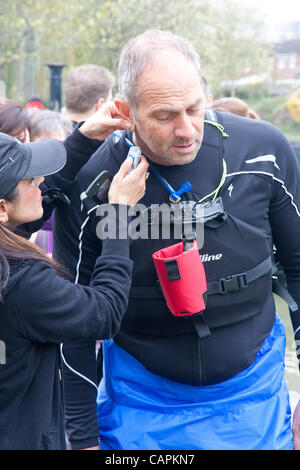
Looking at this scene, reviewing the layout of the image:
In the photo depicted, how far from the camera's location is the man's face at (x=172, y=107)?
6.93 feet

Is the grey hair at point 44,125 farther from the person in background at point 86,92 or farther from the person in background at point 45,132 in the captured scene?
the person in background at point 86,92

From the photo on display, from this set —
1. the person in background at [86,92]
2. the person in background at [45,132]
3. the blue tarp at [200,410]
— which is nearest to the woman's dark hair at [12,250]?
the blue tarp at [200,410]

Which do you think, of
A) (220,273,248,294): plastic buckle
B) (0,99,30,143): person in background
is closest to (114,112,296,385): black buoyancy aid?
(220,273,248,294): plastic buckle

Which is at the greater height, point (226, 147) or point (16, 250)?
point (226, 147)

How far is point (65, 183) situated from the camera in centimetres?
243

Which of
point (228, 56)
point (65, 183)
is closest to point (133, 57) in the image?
point (65, 183)

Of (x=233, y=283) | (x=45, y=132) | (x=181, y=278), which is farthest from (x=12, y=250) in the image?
(x=45, y=132)

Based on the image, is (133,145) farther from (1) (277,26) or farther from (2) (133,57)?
(1) (277,26)

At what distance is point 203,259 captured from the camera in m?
2.21

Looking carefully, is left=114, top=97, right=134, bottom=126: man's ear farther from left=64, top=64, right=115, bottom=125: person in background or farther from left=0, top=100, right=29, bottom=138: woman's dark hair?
left=64, top=64, right=115, bottom=125: person in background

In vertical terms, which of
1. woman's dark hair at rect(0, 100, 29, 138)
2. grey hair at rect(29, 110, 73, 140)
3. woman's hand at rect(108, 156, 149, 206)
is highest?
woman's hand at rect(108, 156, 149, 206)

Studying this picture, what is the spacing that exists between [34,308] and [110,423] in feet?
2.27

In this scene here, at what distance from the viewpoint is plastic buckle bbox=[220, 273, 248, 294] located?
2215 millimetres

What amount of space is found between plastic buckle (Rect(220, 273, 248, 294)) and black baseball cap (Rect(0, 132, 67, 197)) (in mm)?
696
